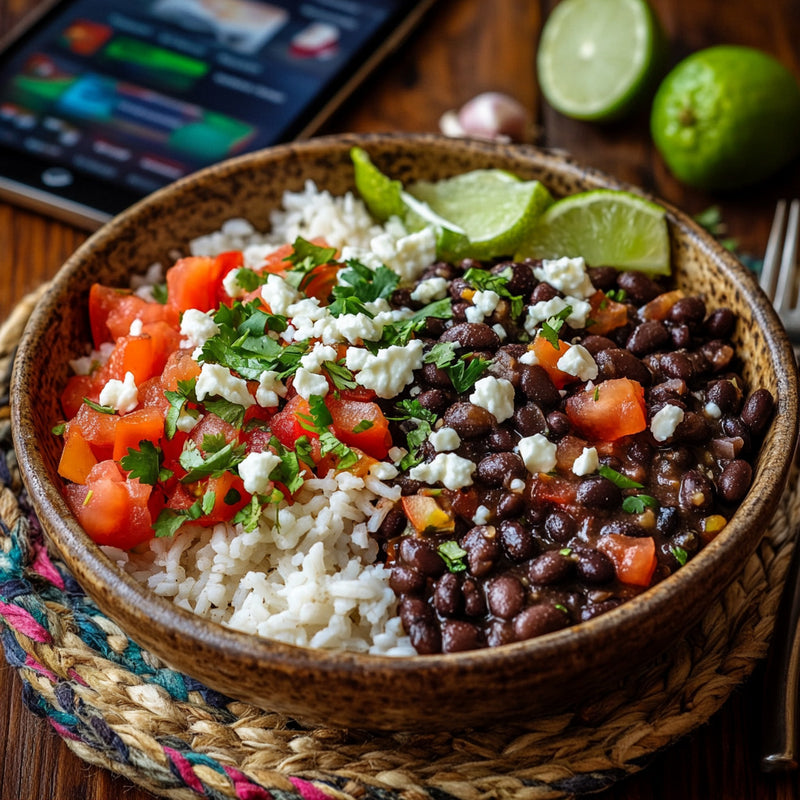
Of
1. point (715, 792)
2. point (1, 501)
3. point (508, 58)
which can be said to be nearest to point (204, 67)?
point (508, 58)

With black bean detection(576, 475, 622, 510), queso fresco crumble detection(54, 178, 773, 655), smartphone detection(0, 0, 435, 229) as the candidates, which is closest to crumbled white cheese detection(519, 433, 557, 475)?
queso fresco crumble detection(54, 178, 773, 655)

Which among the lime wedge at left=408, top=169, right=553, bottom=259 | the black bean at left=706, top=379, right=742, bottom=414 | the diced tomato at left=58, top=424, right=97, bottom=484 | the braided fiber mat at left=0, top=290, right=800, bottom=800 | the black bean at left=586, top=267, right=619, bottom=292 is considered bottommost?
the braided fiber mat at left=0, top=290, right=800, bottom=800

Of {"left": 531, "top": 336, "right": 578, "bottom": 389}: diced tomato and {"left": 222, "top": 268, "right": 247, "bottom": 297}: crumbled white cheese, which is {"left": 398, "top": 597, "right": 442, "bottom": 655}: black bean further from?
{"left": 222, "top": 268, "right": 247, "bottom": 297}: crumbled white cheese

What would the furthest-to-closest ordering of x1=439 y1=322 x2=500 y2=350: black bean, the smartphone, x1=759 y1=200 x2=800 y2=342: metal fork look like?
the smartphone
x1=759 y1=200 x2=800 y2=342: metal fork
x1=439 y1=322 x2=500 y2=350: black bean

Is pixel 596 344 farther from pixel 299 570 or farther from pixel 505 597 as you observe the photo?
pixel 299 570

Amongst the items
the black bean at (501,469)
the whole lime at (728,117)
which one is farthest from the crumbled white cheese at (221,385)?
the whole lime at (728,117)

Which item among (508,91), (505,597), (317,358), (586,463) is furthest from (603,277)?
(508,91)

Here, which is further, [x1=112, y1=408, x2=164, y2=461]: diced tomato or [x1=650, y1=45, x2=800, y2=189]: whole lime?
[x1=650, y1=45, x2=800, y2=189]: whole lime
